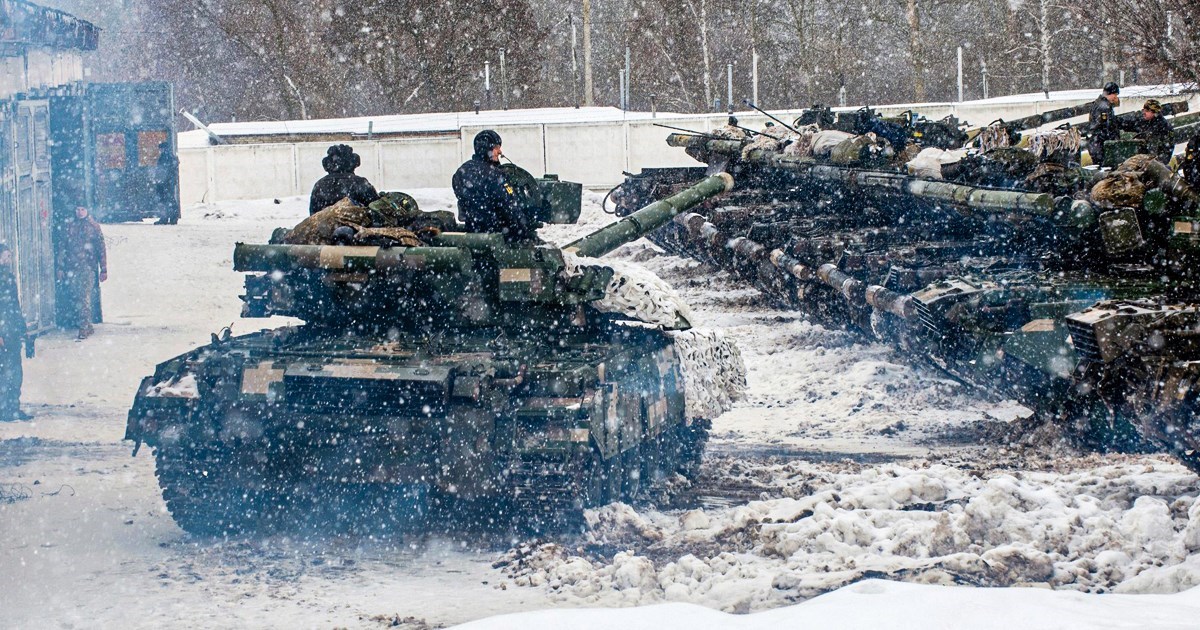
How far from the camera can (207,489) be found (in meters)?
7.80

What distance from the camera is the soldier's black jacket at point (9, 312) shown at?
10.8 metres

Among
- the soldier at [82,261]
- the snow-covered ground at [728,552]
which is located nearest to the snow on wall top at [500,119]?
the soldier at [82,261]

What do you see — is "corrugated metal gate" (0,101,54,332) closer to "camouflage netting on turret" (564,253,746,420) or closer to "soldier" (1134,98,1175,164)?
"camouflage netting on turret" (564,253,746,420)

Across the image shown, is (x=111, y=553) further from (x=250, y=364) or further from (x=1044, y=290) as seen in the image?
(x=1044, y=290)

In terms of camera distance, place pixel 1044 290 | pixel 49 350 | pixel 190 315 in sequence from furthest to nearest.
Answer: pixel 190 315
pixel 49 350
pixel 1044 290

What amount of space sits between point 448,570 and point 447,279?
1.76 metres

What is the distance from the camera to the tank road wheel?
7.73m

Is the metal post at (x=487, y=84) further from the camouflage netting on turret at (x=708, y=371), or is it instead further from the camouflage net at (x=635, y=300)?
the camouflage net at (x=635, y=300)

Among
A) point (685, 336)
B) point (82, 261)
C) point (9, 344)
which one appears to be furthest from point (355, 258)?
point (82, 261)

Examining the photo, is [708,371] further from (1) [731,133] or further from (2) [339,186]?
(1) [731,133]

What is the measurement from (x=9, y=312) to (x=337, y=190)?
11.0 feet

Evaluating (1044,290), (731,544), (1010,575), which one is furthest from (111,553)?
(1044,290)

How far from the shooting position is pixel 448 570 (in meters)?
7.27

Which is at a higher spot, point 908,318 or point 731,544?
point 908,318
